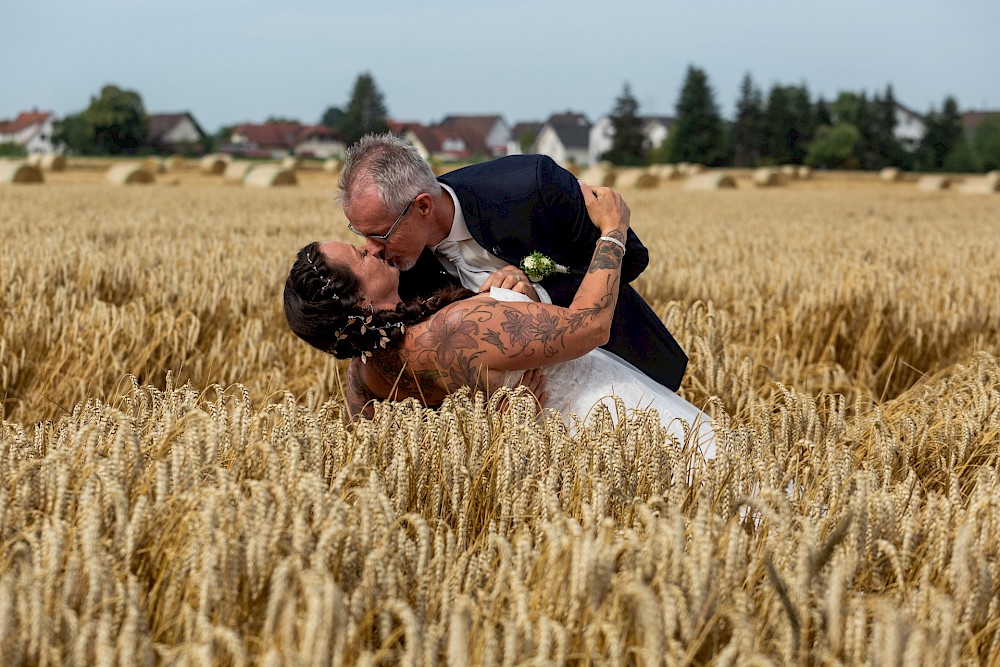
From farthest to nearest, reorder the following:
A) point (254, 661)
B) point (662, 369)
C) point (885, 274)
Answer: point (885, 274) → point (662, 369) → point (254, 661)

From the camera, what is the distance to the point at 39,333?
4.42 m

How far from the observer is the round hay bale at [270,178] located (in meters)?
25.1

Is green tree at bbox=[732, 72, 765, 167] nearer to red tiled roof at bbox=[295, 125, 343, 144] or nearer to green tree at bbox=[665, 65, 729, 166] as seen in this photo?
green tree at bbox=[665, 65, 729, 166]

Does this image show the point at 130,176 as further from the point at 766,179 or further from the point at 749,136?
the point at 749,136

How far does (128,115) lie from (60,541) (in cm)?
8183

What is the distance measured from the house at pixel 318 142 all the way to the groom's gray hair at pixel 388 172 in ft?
340

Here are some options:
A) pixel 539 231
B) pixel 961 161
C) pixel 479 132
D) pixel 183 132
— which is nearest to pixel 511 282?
pixel 539 231

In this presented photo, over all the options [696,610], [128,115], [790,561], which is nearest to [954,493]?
[790,561]

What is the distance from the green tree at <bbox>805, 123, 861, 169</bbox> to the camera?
227 ft

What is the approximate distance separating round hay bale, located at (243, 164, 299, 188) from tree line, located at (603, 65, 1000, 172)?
45.9 m

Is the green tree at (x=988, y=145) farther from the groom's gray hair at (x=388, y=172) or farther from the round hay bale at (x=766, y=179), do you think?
the groom's gray hair at (x=388, y=172)

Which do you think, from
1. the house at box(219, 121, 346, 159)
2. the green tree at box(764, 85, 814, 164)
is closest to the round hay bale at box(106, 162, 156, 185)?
the green tree at box(764, 85, 814, 164)

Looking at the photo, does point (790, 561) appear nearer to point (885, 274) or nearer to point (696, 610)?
point (696, 610)

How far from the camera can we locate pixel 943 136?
227 ft
